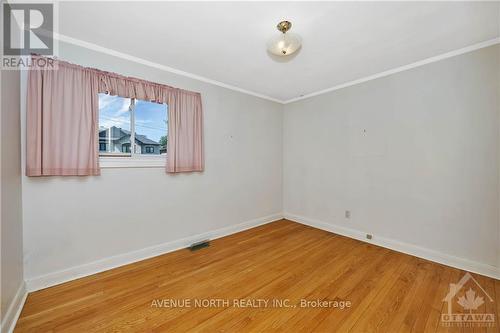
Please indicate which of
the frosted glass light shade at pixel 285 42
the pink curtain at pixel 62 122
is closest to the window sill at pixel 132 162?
the pink curtain at pixel 62 122

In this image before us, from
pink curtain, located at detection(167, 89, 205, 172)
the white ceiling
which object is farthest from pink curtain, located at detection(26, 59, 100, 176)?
pink curtain, located at detection(167, 89, 205, 172)

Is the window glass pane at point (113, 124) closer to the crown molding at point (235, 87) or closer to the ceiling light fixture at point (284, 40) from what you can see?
the crown molding at point (235, 87)

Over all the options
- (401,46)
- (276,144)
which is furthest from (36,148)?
(401,46)

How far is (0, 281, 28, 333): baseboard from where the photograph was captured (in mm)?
1403

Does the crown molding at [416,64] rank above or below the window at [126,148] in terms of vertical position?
above

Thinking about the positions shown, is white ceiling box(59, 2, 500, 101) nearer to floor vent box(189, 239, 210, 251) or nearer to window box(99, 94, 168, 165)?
window box(99, 94, 168, 165)

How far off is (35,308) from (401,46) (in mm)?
4240

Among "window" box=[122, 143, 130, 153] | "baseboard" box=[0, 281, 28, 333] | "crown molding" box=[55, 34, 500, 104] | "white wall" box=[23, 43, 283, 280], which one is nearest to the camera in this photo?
"baseboard" box=[0, 281, 28, 333]

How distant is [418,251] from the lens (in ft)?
8.47

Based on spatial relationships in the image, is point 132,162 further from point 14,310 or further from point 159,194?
point 14,310

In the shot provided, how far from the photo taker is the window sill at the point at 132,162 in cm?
228

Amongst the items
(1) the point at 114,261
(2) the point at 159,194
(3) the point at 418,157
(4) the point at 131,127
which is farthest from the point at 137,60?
(3) the point at 418,157

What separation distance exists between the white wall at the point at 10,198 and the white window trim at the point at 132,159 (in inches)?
25.6
